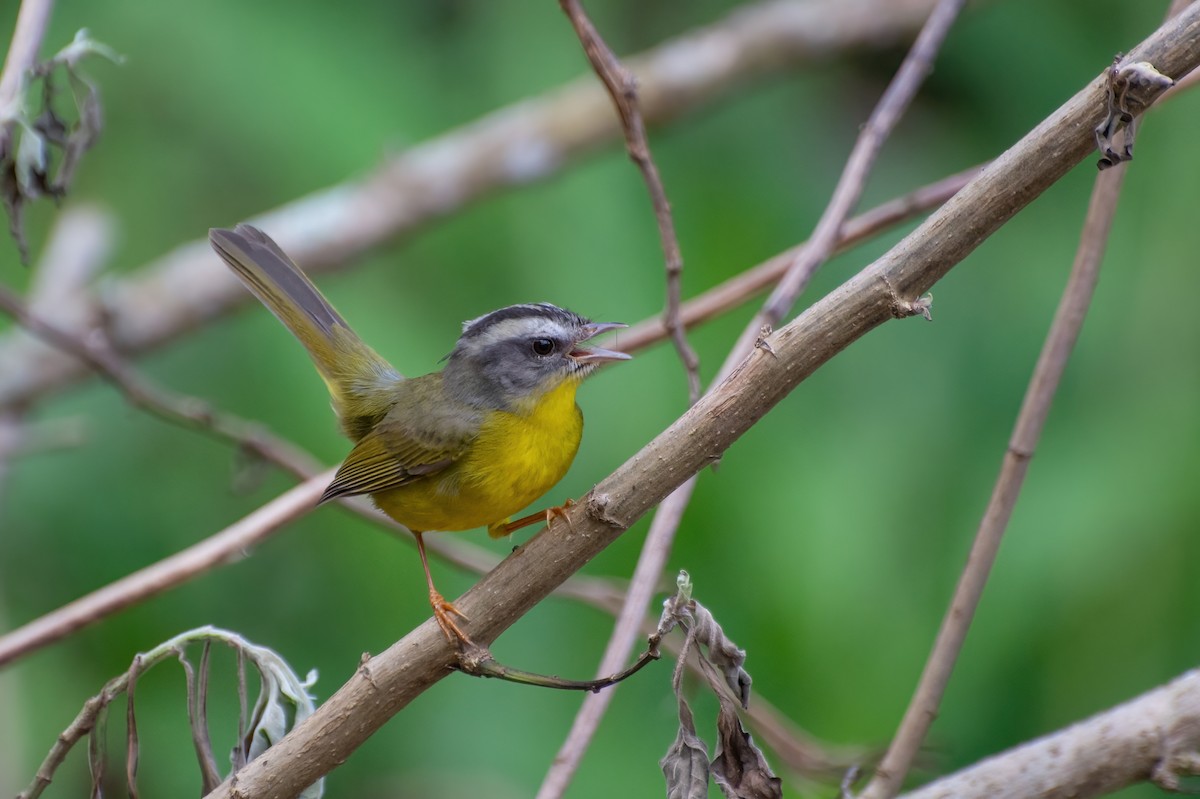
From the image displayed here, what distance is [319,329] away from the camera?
10.7ft

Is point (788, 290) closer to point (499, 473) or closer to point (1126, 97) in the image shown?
point (499, 473)

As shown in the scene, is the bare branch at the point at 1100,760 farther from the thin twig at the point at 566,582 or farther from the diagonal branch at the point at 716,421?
the thin twig at the point at 566,582

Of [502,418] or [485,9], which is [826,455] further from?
[485,9]

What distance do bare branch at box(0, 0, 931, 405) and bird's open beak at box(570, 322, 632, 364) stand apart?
1920 mm

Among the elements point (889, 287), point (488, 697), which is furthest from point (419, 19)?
point (889, 287)

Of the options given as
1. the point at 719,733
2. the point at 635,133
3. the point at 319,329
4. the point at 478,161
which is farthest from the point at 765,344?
the point at 478,161

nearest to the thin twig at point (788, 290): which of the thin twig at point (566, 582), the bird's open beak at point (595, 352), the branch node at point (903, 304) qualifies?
the thin twig at point (566, 582)

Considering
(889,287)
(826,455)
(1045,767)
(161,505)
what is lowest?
(1045,767)

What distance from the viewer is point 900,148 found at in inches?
180

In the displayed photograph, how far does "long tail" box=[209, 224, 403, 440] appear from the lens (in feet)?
10.3

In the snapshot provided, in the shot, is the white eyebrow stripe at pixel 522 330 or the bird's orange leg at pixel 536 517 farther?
the white eyebrow stripe at pixel 522 330

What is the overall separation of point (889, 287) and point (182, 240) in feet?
12.1

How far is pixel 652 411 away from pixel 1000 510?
172 cm

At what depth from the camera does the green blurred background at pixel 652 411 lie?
132 inches
